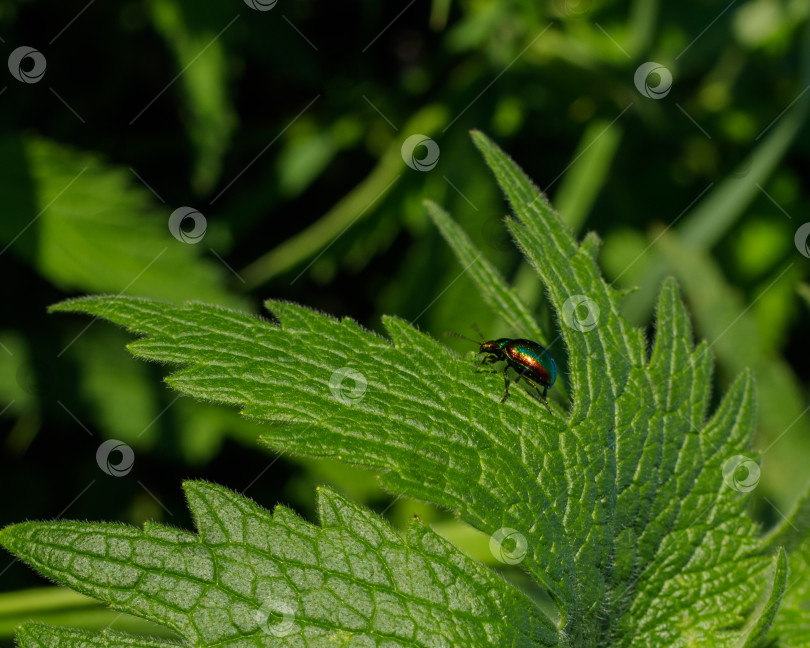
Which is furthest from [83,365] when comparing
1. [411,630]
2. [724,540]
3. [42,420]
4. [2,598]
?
[724,540]

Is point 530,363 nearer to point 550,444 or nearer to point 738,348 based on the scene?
point 550,444

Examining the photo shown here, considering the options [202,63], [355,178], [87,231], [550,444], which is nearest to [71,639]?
[550,444]

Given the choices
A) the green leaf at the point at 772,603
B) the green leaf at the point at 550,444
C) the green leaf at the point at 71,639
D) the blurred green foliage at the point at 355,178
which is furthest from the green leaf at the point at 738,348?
the green leaf at the point at 71,639

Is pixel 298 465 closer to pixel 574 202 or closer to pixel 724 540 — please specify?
pixel 574 202

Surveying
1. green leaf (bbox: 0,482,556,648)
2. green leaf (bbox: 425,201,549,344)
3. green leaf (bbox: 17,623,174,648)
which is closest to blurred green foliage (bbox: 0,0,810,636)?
green leaf (bbox: 425,201,549,344)

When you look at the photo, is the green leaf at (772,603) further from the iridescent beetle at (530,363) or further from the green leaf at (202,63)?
the green leaf at (202,63)
